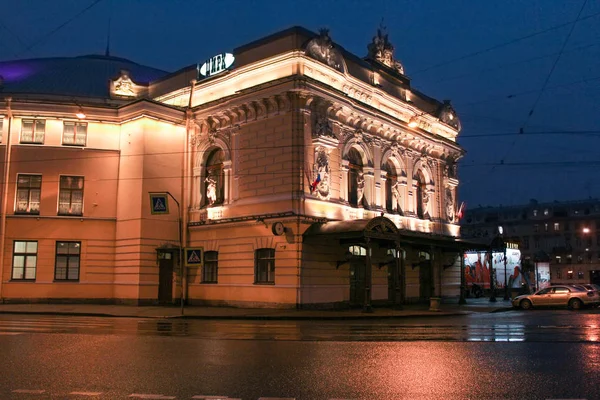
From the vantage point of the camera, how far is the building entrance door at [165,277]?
31.5 m

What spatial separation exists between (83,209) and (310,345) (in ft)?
75.5

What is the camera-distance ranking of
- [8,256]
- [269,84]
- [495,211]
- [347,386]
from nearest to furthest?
[347,386], [269,84], [8,256], [495,211]

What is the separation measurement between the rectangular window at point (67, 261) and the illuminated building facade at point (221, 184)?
0.19ft

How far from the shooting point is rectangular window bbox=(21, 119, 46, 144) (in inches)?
1293

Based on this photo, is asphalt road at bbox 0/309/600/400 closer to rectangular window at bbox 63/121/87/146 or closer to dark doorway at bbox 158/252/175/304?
dark doorway at bbox 158/252/175/304

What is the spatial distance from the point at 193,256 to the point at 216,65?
12465 millimetres

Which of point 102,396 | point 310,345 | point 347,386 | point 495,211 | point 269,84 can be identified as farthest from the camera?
point 495,211

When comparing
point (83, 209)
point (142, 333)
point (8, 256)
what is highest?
point (83, 209)

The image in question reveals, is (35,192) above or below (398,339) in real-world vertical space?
above

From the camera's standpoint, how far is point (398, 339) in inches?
603

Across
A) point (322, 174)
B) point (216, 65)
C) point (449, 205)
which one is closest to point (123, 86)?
point (216, 65)

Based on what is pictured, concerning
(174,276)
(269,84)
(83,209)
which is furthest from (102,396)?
(83,209)

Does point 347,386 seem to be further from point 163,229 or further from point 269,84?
point 163,229

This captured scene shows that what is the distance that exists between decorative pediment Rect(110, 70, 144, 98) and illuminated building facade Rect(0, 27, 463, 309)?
0.08 meters
